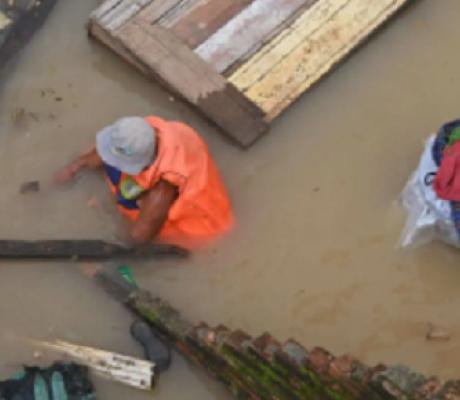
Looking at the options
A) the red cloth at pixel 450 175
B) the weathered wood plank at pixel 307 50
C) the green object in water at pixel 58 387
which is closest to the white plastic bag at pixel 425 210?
the red cloth at pixel 450 175

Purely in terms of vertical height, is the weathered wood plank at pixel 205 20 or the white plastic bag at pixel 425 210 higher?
the weathered wood plank at pixel 205 20

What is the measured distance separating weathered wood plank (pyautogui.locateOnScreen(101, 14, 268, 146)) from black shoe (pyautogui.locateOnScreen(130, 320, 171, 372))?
1274 mm

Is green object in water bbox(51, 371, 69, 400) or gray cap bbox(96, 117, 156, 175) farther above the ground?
gray cap bbox(96, 117, 156, 175)

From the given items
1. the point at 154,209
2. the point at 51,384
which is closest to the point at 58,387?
the point at 51,384

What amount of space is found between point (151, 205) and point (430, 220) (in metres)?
1.54

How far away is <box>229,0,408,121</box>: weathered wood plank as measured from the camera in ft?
17.2

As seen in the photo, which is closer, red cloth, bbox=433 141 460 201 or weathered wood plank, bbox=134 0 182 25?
red cloth, bbox=433 141 460 201

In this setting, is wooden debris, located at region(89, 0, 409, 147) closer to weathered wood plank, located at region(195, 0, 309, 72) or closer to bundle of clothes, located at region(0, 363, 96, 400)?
weathered wood plank, located at region(195, 0, 309, 72)

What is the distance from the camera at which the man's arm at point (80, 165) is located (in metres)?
4.88

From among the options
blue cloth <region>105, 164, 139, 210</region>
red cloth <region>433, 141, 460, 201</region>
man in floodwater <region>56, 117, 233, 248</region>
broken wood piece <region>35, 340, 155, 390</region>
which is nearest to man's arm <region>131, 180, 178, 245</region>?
man in floodwater <region>56, 117, 233, 248</region>

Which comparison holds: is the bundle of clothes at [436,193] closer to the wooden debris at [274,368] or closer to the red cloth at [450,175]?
the red cloth at [450,175]

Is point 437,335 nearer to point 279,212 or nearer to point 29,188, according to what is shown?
point 279,212

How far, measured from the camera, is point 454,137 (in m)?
4.48

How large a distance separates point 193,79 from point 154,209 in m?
1.01
